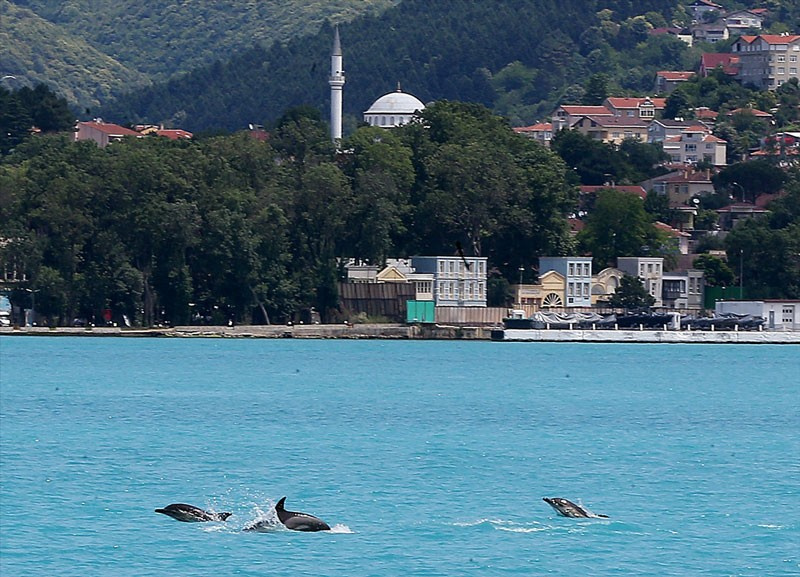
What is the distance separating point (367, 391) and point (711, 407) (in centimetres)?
1037

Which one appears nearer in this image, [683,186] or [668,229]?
[668,229]

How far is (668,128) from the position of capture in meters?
165

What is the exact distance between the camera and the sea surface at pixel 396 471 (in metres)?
24.7

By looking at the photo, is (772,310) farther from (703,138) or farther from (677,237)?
(703,138)

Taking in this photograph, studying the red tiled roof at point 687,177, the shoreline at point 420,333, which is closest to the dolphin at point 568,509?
the shoreline at point 420,333

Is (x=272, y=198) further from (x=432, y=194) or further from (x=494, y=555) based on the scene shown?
(x=494, y=555)

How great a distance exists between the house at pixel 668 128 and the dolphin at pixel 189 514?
451 feet

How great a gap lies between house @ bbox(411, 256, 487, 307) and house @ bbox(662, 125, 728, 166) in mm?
57934

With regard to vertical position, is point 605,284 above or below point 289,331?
above

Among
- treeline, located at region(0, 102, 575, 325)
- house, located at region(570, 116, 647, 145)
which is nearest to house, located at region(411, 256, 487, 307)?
treeline, located at region(0, 102, 575, 325)

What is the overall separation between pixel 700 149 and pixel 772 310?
54832 mm

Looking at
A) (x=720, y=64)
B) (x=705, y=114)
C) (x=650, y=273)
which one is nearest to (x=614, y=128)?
(x=705, y=114)

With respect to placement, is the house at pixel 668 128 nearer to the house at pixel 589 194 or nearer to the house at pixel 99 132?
the house at pixel 589 194

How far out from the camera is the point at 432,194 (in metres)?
102
